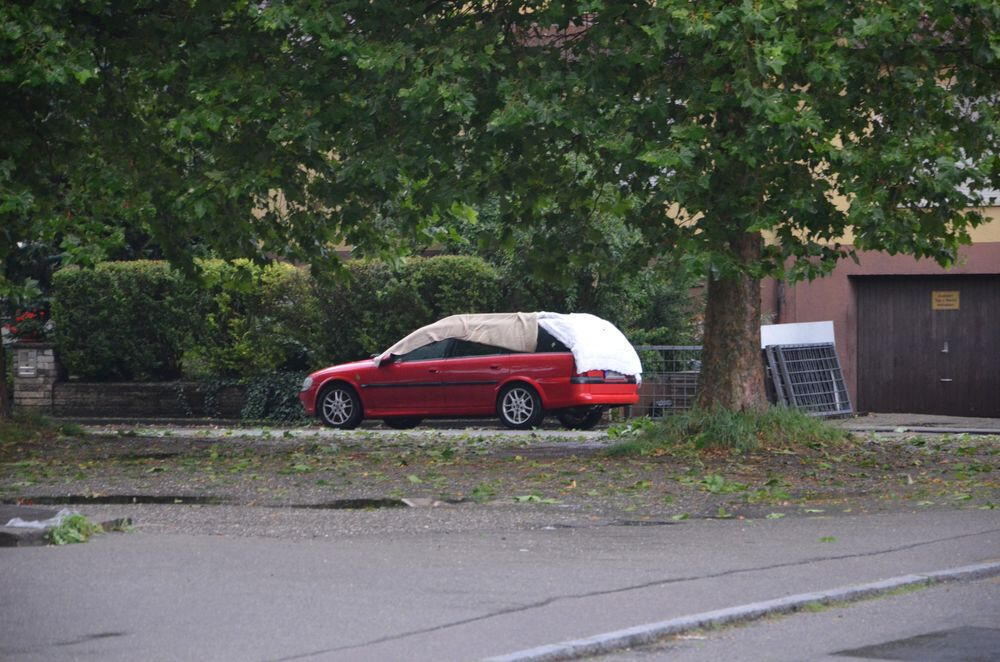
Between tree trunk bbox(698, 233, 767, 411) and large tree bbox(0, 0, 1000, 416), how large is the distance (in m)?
0.02

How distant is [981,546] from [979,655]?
135 inches

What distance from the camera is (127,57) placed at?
16.7m

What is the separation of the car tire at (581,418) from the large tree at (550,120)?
21.9 feet

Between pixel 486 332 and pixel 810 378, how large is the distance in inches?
222

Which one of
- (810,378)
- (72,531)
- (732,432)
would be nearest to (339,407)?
(810,378)

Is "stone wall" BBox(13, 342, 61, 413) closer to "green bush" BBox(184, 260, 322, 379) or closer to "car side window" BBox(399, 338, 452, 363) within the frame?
"green bush" BBox(184, 260, 322, 379)

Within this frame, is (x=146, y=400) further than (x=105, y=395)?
No

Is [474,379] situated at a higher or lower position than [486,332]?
lower

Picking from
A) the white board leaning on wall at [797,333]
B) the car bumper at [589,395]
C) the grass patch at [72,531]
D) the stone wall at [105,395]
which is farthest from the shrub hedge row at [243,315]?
the grass patch at [72,531]

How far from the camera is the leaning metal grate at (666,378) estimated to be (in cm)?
2555

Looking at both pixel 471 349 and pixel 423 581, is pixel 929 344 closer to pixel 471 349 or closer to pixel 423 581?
pixel 471 349

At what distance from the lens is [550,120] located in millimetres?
14078

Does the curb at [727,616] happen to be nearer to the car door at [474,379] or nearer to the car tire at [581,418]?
the car door at [474,379]

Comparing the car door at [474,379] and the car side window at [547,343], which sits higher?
the car side window at [547,343]
